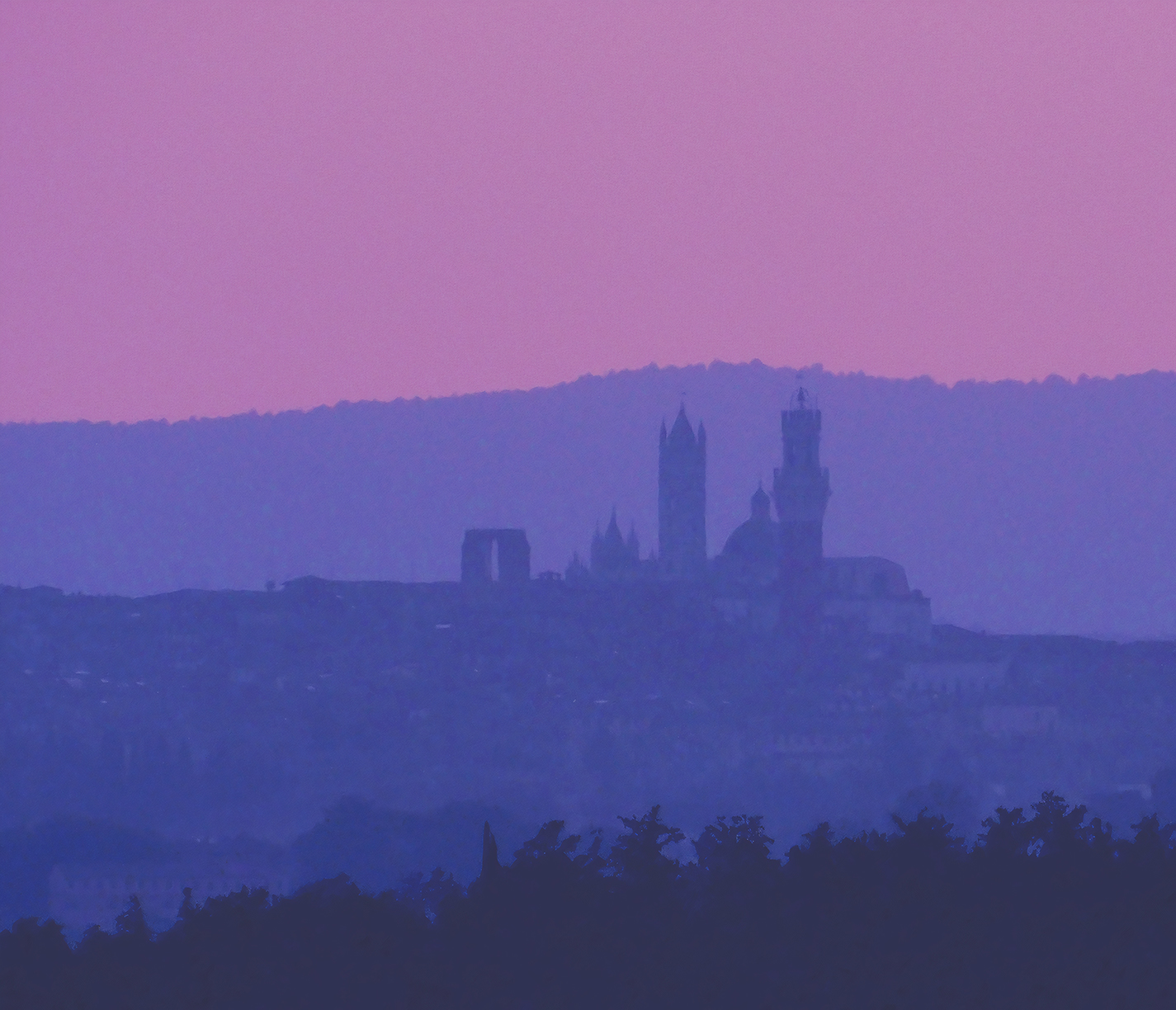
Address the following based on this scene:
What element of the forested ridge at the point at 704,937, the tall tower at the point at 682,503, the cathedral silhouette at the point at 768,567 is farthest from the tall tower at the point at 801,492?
the forested ridge at the point at 704,937

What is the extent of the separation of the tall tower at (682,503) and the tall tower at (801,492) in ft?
29.6

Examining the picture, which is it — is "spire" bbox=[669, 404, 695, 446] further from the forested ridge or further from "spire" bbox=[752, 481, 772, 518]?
the forested ridge

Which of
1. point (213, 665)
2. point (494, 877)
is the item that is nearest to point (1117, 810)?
point (494, 877)

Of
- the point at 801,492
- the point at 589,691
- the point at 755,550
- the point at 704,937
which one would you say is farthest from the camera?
the point at 589,691

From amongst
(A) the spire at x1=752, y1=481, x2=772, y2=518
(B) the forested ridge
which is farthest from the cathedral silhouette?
(B) the forested ridge

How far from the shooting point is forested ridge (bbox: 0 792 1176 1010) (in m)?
30.0

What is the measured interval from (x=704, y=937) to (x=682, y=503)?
13415cm

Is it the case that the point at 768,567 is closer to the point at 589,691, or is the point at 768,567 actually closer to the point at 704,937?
the point at 589,691

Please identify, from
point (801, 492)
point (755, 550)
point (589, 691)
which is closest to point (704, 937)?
point (801, 492)

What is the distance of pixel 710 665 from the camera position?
169250mm

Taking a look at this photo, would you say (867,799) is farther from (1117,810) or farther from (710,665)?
(710,665)

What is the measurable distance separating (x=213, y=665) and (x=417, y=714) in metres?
17.8

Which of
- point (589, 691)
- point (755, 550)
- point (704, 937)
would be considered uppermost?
point (755, 550)

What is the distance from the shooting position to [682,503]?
166m
